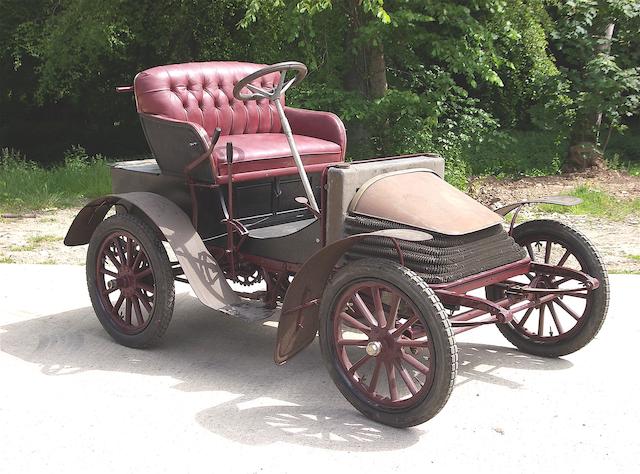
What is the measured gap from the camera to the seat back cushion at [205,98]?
5.05m

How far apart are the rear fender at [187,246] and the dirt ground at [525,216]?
8.19ft

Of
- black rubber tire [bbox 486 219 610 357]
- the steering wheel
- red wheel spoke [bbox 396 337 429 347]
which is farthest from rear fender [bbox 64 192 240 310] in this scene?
black rubber tire [bbox 486 219 610 357]

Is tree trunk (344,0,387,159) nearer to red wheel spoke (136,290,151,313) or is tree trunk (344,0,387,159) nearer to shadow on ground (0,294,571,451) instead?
shadow on ground (0,294,571,451)

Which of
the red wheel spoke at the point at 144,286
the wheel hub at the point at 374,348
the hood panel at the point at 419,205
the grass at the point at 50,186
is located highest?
the hood panel at the point at 419,205

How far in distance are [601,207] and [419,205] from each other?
5774 mm

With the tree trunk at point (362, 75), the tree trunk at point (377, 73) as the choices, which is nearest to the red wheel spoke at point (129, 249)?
the tree trunk at point (362, 75)

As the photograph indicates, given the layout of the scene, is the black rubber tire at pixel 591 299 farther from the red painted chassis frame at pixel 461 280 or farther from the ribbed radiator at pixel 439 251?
the ribbed radiator at pixel 439 251

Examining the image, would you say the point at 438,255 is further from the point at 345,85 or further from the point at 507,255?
the point at 345,85

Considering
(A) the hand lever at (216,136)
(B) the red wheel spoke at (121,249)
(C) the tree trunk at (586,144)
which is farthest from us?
(C) the tree trunk at (586,144)

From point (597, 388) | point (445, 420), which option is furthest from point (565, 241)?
point (445, 420)

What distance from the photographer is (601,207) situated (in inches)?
368

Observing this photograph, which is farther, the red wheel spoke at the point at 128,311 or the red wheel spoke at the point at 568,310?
the red wheel spoke at the point at 128,311

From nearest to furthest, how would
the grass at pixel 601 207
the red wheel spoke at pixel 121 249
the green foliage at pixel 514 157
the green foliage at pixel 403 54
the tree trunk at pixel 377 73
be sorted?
the red wheel spoke at pixel 121 249, the grass at pixel 601 207, the green foliage at pixel 403 54, the tree trunk at pixel 377 73, the green foliage at pixel 514 157

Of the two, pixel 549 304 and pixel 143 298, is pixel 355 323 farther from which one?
pixel 143 298
